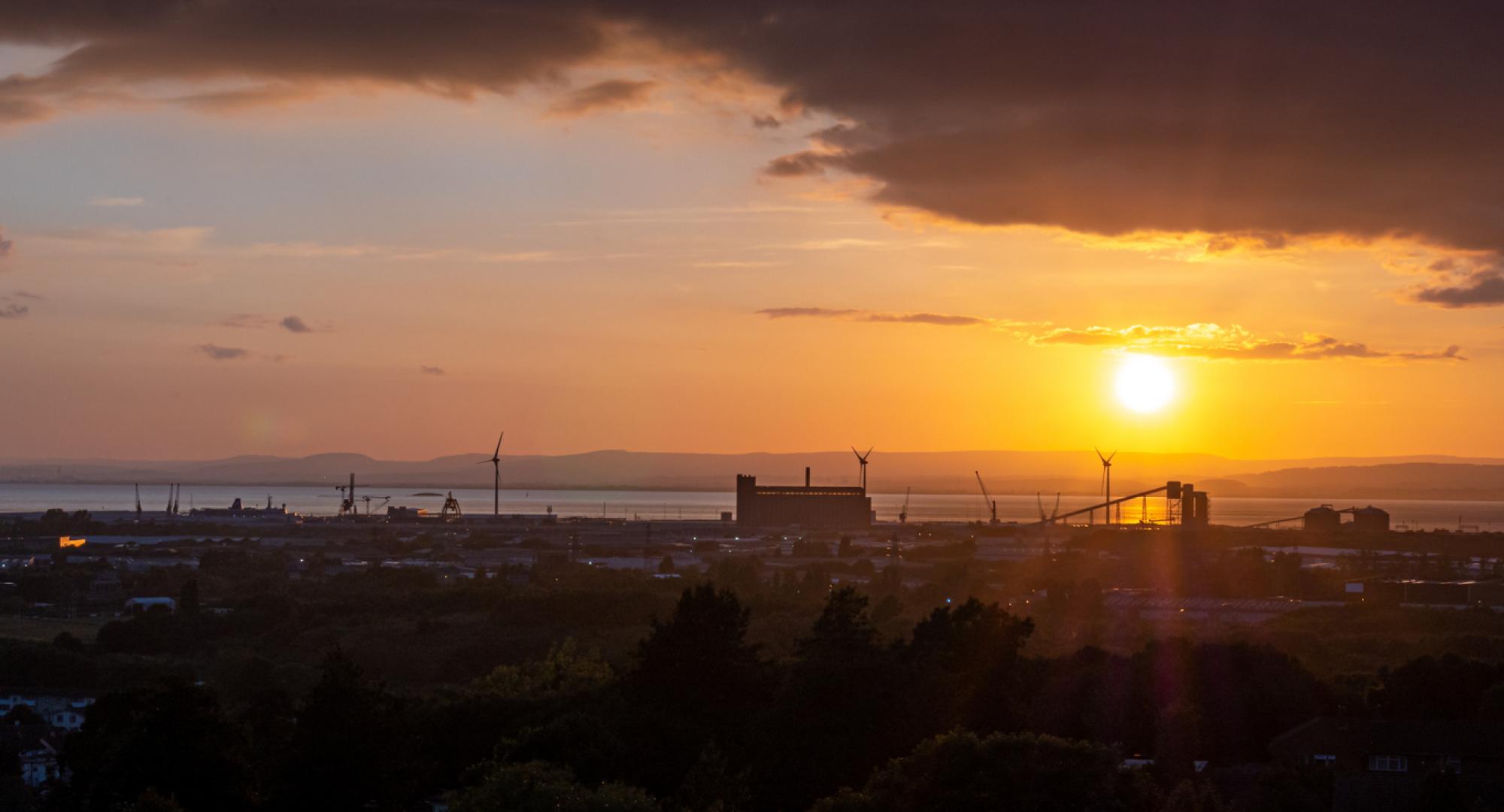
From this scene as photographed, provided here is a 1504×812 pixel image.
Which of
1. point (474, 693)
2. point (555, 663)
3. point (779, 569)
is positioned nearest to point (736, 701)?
point (474, 693)

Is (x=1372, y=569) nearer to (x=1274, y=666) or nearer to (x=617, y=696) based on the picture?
(x=1274, y=666)

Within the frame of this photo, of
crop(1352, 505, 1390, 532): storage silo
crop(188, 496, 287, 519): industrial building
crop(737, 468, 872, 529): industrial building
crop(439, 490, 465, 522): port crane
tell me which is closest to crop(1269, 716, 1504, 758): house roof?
crop(1352, 505, 1390, 532): storage silo

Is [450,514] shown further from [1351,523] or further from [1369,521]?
[1369,521]

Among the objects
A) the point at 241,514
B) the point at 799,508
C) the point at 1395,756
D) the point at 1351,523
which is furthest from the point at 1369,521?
the point at 241,514

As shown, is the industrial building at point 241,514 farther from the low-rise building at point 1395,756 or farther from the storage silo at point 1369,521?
the low-rise building at point 1395,756

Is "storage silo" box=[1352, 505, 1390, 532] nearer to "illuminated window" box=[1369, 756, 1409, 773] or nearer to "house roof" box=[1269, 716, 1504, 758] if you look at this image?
"house roof" box=[1269, 716, 1504, 758]

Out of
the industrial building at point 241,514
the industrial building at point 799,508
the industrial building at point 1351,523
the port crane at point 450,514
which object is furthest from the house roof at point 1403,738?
the industrial building at point 241,514

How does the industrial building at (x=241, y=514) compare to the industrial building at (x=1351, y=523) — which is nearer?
the industrial building at (x=1351, y=523)
